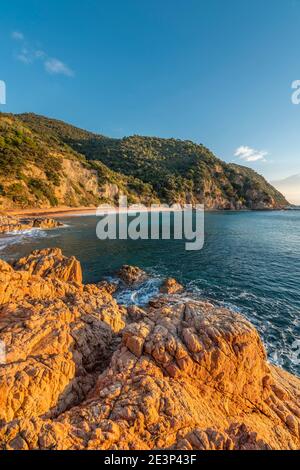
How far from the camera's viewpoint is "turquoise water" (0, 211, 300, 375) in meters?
13.6

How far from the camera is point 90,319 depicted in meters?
7.95

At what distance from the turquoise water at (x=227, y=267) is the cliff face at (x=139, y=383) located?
230 inches

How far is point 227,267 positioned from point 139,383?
20.5m

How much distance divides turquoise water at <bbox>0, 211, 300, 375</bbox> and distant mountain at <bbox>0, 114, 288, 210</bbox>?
31601 millimetres

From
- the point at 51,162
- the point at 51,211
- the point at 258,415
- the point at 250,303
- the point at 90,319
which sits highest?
the point at 51,162

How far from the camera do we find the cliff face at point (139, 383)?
416cm

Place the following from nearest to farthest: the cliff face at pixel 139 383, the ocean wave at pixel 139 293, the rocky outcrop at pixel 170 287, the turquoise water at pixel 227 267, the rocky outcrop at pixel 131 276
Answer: the cliff face at pixel 139 383 < the turquoise water at pixel 227 267 < the ocean wave at pixel 139 293 < the rocky outcrop at pixel 170 287 < the rocky outcrop at pixel 131 276

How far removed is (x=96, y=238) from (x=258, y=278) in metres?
25.6

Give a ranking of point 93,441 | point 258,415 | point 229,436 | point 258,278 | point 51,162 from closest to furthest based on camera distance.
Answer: point 93,441
point 229,436
point 258,415
point 258,278
point 51,162

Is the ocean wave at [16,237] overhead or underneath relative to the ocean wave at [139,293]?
overhead

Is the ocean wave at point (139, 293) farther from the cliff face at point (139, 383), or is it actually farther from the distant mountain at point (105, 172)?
the distant mountain at point (105, 172)

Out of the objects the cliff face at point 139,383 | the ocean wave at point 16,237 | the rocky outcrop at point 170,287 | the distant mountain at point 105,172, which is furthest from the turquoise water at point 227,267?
the distant mountain at point 105,172

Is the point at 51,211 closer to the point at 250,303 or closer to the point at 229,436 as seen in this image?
the point at 250,303
